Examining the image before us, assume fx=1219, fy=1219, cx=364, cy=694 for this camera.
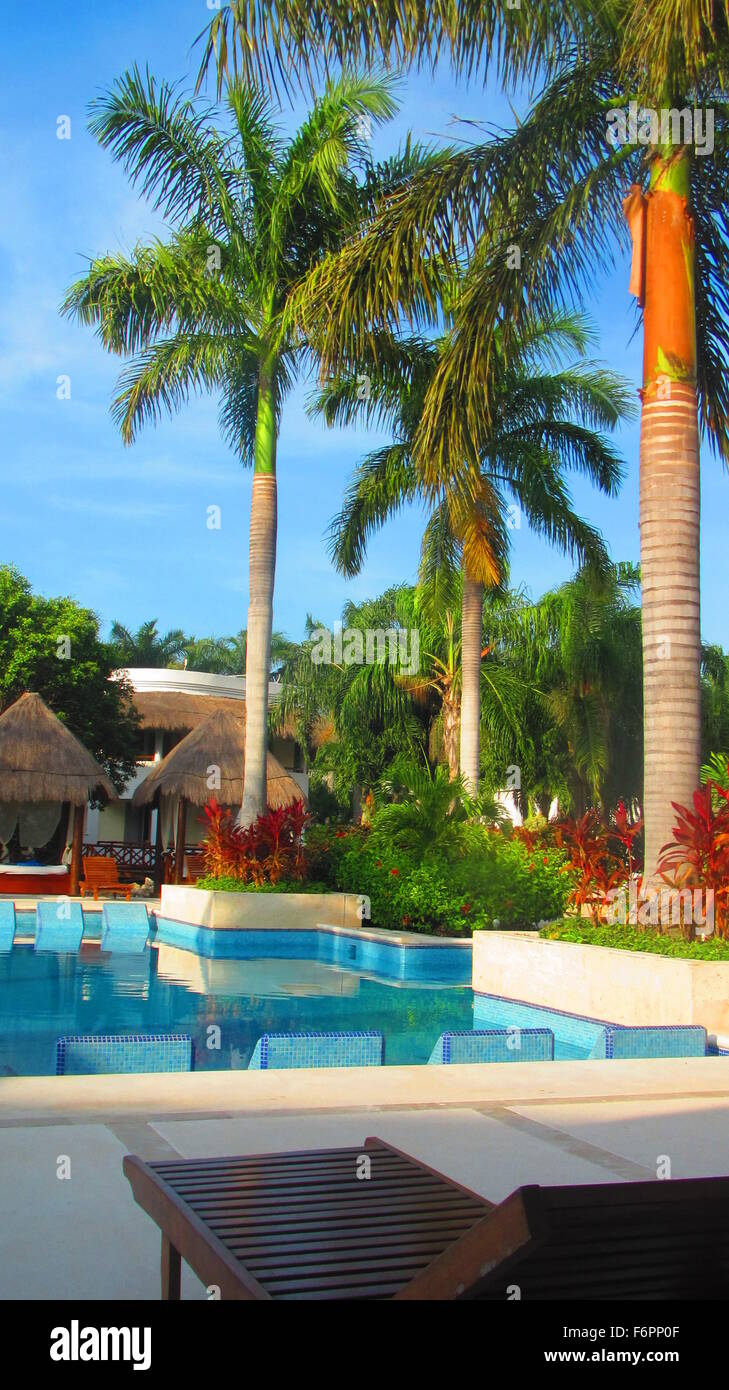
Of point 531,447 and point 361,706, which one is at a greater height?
point 531,447

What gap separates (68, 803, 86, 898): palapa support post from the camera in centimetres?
2417

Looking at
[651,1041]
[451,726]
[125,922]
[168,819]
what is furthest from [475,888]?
[168,819]

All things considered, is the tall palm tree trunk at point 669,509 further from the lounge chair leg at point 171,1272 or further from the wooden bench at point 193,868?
the wooden bench at point 193,868

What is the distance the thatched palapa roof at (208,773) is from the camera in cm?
2553

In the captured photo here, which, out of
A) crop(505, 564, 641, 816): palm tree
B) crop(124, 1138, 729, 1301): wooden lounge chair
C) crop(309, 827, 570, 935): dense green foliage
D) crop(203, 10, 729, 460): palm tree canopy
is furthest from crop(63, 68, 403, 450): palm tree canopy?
crop(124, 1138, 729, 1301): wooden lounge chair

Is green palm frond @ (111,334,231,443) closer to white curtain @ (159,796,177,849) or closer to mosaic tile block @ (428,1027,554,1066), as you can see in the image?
white curtain @ (159,796,177,849)

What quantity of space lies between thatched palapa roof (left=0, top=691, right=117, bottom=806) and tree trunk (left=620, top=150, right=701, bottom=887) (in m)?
17.0

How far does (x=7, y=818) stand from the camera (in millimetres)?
26141

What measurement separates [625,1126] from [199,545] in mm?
17996

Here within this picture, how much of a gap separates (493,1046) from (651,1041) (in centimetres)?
99

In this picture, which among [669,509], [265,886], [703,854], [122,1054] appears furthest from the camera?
[265,886]

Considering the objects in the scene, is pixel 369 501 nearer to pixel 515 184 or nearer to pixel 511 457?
pixel 511 457

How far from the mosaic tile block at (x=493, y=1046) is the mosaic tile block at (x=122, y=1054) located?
1.52 meters

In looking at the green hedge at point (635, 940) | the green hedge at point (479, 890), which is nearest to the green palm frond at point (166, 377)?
the green hedge at point (479, 890)
